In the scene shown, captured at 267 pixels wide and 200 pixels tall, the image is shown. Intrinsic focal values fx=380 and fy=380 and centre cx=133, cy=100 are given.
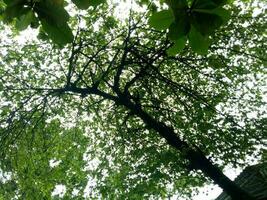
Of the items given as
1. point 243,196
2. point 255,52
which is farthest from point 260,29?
point 243,196

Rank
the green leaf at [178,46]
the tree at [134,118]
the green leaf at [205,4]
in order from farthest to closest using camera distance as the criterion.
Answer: the tree at [134,118]
the green leaf at [178,46]
the green leaf at [205,4]

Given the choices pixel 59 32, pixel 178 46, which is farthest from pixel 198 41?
pixel 59 32

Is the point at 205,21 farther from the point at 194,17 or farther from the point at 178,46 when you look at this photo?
the point at 178,46

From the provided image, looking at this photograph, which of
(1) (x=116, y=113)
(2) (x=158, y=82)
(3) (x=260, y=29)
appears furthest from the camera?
(1) (x=116, y=113)

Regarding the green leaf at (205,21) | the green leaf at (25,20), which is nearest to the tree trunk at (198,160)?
the green leaf at (25,20)

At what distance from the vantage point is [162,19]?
1.44 meters

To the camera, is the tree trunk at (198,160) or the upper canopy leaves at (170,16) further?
the tree trunk at (198,160)

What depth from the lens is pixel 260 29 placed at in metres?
11.8

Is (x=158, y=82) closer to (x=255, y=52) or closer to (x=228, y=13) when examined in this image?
(x=255, y=52)

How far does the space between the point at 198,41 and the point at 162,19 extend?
0.67 ft

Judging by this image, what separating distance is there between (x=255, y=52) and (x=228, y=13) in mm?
12270

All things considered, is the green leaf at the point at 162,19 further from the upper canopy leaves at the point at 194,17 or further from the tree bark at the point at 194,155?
the tree bark at the point at 194,155

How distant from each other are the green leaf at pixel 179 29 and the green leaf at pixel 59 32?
39cm

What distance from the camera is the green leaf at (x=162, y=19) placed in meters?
1.42
